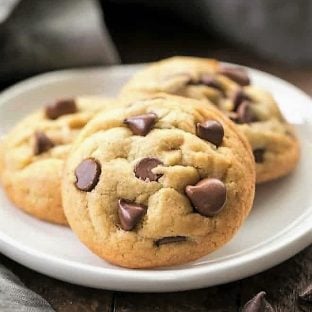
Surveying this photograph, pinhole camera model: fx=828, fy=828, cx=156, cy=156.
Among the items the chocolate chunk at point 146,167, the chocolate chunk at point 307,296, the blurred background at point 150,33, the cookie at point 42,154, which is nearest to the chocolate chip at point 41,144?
the cookie at point 42,154

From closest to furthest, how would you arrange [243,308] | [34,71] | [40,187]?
[243,308] < [40,187] < [34,71]

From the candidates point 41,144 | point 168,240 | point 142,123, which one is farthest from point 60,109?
point 168,240

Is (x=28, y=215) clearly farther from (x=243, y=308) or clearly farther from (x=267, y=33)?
(x=267, y=33)

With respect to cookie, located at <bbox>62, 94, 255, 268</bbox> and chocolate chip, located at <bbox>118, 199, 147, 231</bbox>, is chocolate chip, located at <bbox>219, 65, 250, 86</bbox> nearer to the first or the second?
cookie, located at <bbox>62, 94, 255, 268</bbox>

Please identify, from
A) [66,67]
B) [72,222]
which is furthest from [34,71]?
[72,222]

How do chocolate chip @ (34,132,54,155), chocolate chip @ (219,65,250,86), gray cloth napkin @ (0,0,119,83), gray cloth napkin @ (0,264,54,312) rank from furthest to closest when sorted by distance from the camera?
gray cloth napkin @ (0,0,119,83), chocolate chip @ (219,65,250,86), chocolate chip @ (34,132,54,155), gray cloth napkin @ (0,264,54,312)

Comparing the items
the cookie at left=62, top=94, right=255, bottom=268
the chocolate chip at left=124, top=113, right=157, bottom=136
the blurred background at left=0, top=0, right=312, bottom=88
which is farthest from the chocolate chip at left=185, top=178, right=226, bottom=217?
the blurred background at left=0, top=0, right=312, bottom=88
